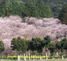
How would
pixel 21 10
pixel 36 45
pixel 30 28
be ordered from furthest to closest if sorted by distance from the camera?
pixel 21 10 → pixel 30 28 → pixel 36 45

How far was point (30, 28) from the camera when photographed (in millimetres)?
38531

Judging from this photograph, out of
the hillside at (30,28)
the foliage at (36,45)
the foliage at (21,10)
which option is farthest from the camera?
the foliage at (21,10)

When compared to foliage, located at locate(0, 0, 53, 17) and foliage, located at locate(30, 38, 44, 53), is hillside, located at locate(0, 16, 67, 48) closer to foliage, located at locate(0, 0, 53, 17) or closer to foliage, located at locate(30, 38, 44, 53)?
foliage, located at locate(0, 0, 53, 17)

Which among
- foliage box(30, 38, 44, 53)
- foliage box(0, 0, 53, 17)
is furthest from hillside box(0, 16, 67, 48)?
foliage box(30, 38, 44, 53)

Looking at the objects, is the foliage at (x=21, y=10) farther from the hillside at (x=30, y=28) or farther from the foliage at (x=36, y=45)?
the foliage at (x=36, y=45)

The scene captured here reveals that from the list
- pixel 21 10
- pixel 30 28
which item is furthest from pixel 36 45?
pixel 21 10

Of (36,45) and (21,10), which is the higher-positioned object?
(36,45)

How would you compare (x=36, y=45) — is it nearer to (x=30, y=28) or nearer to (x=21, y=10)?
(x=30, y=28)

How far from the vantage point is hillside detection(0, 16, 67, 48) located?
36.1 metres

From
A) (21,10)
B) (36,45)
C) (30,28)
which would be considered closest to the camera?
(36,45)

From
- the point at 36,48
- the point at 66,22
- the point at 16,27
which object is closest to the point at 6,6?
the point at 16,27

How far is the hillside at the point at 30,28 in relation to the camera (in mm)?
36125

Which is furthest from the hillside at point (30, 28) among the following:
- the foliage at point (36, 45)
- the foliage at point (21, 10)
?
the foliage at point (36, 45)

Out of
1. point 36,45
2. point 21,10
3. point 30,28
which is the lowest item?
point 30,28
